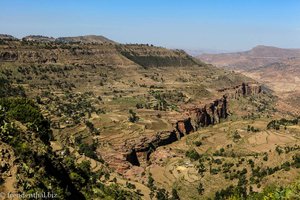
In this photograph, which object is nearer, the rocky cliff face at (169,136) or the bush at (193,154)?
the rocky cliff face at (169,136)

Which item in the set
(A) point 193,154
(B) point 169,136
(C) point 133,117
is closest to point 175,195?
(A) point 193,154

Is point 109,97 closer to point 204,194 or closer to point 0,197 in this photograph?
point 204,194

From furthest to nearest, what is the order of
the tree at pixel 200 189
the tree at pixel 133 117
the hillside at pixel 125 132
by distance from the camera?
the tree at pixel 133 117 < the tree at pixel 200 189 < the hillside at pixel 125 132

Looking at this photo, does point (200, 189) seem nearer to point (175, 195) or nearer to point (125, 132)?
point (175, 195)

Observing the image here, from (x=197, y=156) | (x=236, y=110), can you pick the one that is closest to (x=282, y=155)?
(x=197, y=156)

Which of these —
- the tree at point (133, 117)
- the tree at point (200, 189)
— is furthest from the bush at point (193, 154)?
the tree at point (133, 117)

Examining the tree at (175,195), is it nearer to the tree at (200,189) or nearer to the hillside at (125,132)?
the hillside at (125,132)

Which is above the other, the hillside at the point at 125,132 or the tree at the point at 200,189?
the hillside at the point at 125,132

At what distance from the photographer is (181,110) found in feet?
428

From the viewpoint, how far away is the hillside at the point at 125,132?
165 feet

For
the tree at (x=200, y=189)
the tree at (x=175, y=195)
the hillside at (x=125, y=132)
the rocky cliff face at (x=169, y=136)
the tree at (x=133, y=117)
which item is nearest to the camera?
the hillside at (x=125, y=132)

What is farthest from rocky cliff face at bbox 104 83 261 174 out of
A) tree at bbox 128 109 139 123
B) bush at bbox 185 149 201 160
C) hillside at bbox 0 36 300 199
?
tree at bbox 128 109 139 123

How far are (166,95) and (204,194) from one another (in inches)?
3206

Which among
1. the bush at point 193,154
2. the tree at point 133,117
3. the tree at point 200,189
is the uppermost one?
the tree at point 133,117
